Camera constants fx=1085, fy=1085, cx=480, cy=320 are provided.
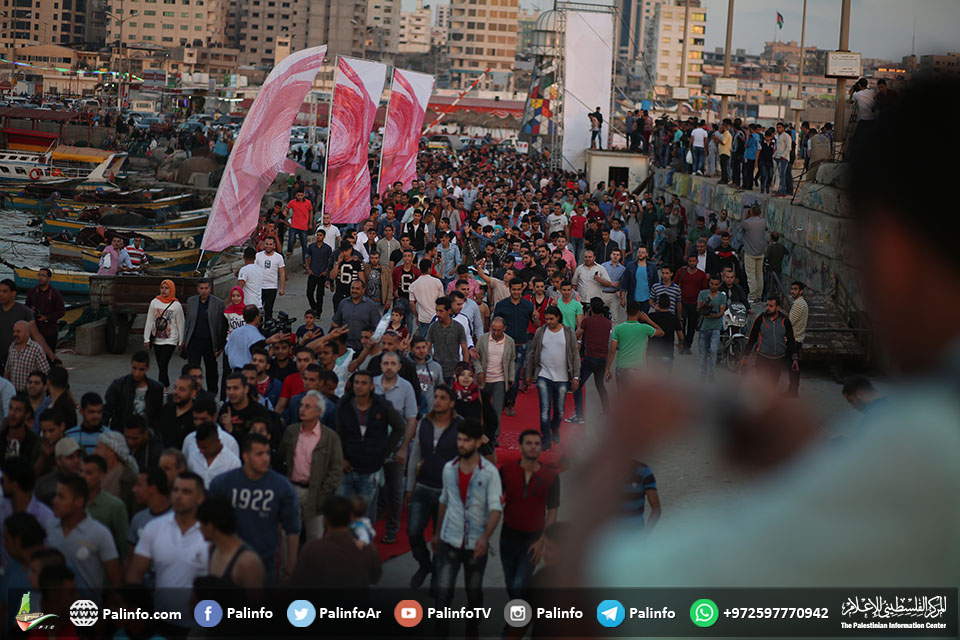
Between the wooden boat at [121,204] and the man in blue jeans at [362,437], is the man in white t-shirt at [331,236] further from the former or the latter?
the wooden boat at [121,204]

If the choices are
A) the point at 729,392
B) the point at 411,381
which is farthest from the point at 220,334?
the point at 729,392

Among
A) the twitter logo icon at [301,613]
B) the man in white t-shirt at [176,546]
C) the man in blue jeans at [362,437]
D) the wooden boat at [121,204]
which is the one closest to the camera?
the twitter logo icon at [301,613]

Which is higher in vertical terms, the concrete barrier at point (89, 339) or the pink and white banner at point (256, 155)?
the pink and white banner at point (256, 155)

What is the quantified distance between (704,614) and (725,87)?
33001 mm

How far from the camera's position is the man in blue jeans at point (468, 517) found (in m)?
7.18

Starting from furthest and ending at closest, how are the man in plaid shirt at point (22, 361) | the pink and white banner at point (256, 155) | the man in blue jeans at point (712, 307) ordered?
the pink and white banner at point (256, 155), the man in blue jeans at point (712, 307), the man in plaid shirt at point (22, 361)

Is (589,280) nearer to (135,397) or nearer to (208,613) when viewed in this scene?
(135,397)

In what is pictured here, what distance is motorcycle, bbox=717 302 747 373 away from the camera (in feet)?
51.7

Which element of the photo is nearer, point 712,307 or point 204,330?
point 204,330

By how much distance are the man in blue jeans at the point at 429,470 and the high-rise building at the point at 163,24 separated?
188m

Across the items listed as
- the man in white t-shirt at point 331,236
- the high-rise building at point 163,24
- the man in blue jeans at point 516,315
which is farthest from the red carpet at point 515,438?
the high-rise building at point 163,24

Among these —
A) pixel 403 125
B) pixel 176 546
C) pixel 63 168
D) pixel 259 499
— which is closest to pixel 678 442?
pixel 176 546

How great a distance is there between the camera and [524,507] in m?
7.28

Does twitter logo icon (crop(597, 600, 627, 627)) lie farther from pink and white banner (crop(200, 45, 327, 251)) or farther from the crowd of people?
pink and white banner (crop(200, 45, 327, 251))
